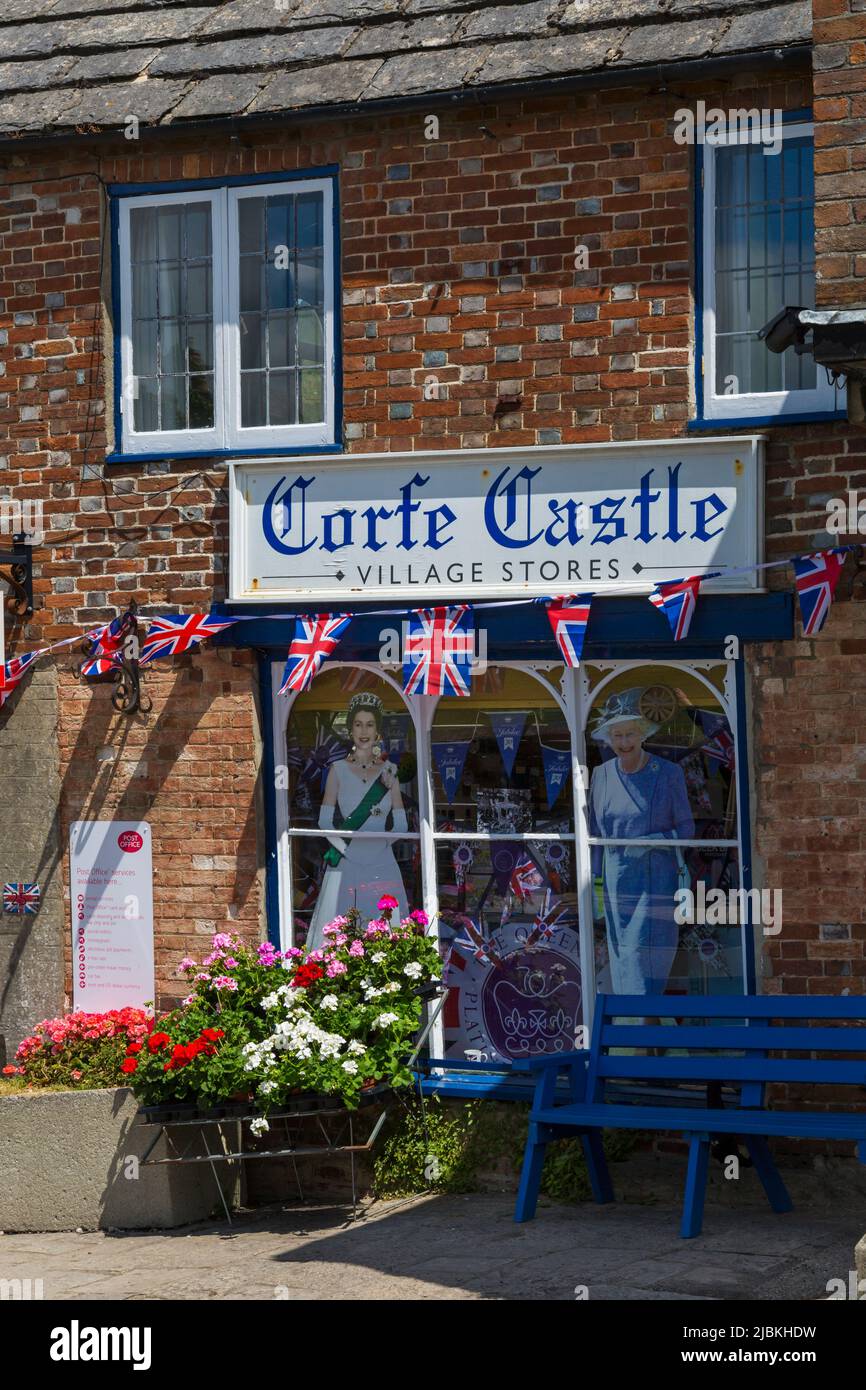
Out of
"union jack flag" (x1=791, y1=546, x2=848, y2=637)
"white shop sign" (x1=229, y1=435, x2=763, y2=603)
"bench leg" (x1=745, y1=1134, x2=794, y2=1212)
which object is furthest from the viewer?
"white shop sign" (x1=229, y1=435, x2=763, y2=603)

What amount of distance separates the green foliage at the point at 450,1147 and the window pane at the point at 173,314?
12.6 ft

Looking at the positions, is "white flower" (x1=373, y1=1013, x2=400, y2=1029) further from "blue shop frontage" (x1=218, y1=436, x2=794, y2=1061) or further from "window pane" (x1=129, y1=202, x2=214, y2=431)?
"window pane" (x1=129, y1=202, x2=214, y2=431)

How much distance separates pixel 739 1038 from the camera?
832 cm

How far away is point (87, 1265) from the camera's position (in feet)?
27.4

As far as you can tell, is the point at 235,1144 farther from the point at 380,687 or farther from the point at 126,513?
the point at 126,513

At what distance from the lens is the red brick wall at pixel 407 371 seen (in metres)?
8.68

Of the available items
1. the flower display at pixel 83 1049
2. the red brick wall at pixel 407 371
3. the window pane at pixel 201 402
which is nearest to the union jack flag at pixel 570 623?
the red brick wall at pixel 407 371

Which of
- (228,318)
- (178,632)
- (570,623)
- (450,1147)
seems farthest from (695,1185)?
(228,318)

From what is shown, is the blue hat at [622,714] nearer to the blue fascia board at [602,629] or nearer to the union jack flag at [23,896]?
the blue fascia board at [602,629]

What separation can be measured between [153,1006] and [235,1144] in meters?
0.92

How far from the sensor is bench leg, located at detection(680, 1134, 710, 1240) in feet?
25.8

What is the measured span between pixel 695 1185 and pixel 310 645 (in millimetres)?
3284

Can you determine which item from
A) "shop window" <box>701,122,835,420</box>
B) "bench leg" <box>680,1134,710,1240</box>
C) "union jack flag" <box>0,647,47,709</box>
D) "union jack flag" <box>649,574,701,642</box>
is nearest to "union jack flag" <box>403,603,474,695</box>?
"union jack flag" <box>649,574,701,642</box>

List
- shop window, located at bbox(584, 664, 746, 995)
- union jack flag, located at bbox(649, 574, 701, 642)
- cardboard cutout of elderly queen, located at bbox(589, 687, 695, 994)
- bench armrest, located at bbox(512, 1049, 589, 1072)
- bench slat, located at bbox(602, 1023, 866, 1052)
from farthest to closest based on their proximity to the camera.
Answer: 1. cardboard cutout of elderly queen, located at bbox(589, 687, 695, 994)
2. shop window, located at bbox(584, 664, 746, 995)
3. union jack flag, located at bbox(649, 574, 701, 642)
4. bench armrest, located at bbox(512, 1049, 589, 1072)
5. bench slat, located at bbox(602, 1023, 866, 1052)
